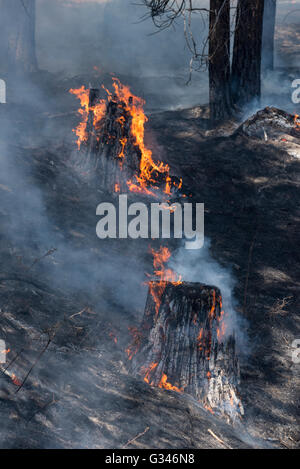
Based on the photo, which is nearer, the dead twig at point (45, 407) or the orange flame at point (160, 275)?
the dead twig at point (45, 407)

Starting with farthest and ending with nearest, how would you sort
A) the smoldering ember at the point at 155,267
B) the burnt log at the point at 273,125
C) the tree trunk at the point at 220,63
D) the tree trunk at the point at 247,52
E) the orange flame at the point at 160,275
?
the tree trunk at the point at 247,52, the tree trunk at the point at 220,63, the burnt log at the point at 273,125, the orange flame at the point at 160,275, the smoldering ember at the point at 155,267

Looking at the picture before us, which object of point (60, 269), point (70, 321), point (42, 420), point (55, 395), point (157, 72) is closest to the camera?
point (42, 420)

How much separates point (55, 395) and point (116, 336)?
1.38m

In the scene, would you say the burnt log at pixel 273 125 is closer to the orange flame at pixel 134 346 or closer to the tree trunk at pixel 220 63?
the tree trunk at pixel 220 63

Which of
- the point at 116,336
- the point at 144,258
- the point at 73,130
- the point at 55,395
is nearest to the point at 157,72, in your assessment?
the point at 73,130

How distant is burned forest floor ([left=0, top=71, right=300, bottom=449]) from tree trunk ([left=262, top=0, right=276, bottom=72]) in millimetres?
4880

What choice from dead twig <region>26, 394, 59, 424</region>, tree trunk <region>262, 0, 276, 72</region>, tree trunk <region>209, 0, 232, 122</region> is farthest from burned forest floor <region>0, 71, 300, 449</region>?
tree trunk <region>262, 0, 276, 72</region>

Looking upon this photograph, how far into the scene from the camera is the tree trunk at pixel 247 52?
8.62 m

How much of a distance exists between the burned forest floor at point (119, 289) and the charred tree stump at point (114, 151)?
1.25 feet

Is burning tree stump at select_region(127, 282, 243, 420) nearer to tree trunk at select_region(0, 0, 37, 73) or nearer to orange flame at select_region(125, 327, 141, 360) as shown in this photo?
orange flame at select_region(125, 327, 141, 360)

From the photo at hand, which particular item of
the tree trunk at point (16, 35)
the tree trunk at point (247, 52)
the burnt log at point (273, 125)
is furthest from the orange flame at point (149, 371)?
the tree trunk at point (16, 35)

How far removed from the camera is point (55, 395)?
3406 millimetres

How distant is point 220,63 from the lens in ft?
28.9
